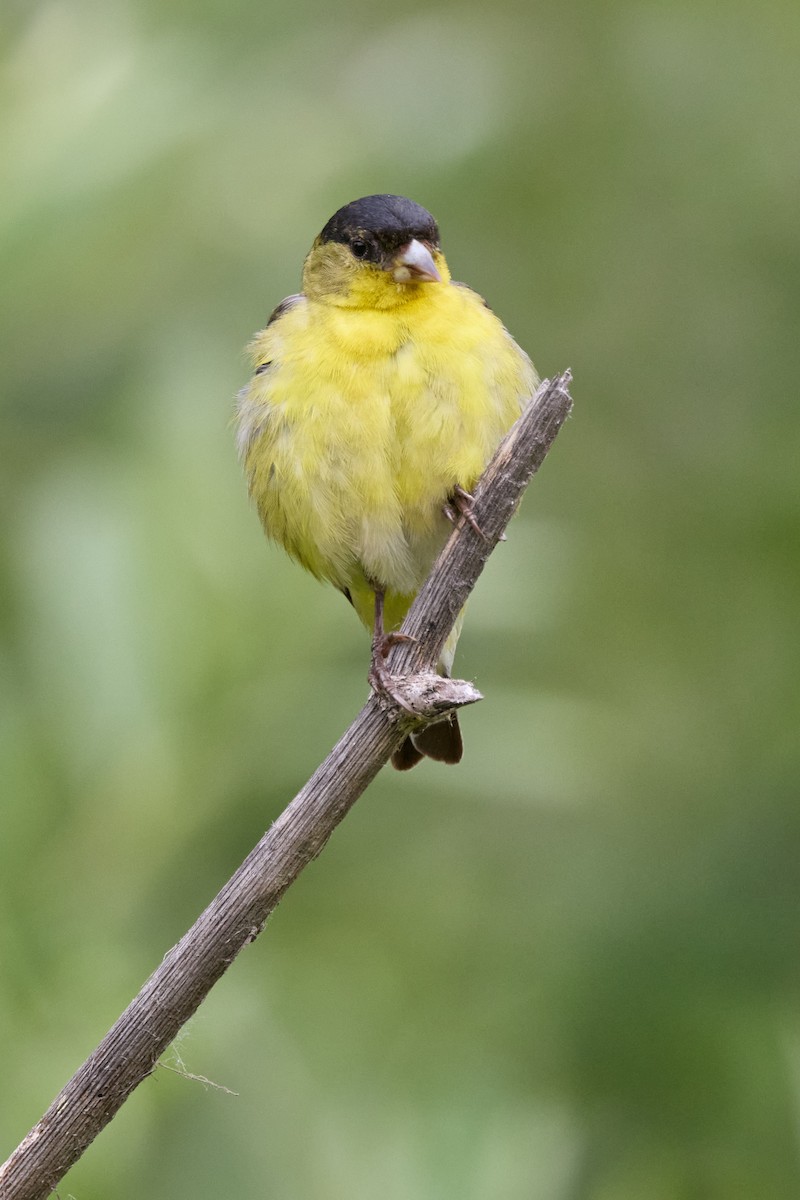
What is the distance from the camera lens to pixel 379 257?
10.9 feet

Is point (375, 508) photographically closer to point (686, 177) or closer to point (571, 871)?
point (571, 871)

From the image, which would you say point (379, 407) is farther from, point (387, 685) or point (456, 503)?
point (387, 685)

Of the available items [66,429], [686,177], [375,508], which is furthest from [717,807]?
[686,177]

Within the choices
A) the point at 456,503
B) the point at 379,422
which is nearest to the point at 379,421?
the point at 379,422

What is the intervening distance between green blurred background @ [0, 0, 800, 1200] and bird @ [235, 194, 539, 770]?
0.51 ft

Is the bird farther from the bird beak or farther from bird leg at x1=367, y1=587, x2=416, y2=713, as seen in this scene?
bird leg at x1=367, y1=587, x2=416, y2=713

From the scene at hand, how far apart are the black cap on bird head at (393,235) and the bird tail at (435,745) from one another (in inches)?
35.5

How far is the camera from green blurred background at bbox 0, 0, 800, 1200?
312 centimetres

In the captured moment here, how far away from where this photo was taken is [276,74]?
4.28 metres

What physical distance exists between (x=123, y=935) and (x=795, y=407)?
2118 millimetres

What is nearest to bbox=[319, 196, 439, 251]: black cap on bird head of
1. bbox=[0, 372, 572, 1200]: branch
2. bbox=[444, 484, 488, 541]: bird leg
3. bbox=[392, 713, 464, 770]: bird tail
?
bbox=[444, 484, 488, 541]: bird leg

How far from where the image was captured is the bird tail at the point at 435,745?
3.36 meters

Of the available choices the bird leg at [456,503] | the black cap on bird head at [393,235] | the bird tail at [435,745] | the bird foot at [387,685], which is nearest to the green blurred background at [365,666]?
the bird tail at [435,745]

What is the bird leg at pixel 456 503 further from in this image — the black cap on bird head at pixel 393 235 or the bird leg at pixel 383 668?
the black cap on bird head at pixel 393 235
